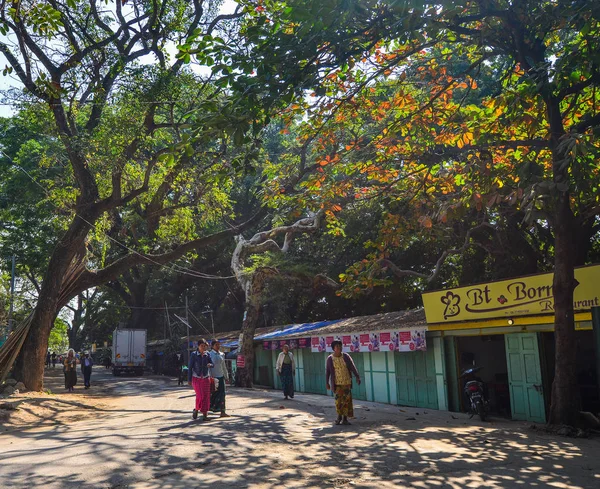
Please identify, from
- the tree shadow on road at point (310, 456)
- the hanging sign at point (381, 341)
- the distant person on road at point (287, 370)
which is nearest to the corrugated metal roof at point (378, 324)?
the hanging sign at point (381, 341)

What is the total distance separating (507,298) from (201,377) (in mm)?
6425

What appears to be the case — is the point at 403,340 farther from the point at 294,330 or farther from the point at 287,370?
the point at 294,330

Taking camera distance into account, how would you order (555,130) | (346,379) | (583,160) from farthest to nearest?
(346,379) < (555,130) < (583,160)

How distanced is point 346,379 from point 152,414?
4948mm

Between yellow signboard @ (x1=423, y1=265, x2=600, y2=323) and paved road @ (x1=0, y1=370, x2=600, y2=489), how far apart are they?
233 cm

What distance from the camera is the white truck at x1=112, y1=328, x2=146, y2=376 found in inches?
1412

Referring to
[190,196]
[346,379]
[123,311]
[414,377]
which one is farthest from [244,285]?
[123,311]

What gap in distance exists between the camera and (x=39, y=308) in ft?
56.6

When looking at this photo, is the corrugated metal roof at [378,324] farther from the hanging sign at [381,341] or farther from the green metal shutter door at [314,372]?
the green metal shutter door at [314,372]

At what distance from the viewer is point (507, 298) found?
12.1m

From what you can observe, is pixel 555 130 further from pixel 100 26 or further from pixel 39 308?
pixel 39 308

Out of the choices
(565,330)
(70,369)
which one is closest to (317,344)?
(70,369)

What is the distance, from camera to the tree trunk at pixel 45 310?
16953mm

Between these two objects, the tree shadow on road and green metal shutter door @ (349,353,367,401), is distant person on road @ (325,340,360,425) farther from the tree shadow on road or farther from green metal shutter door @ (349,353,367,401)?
green metal shutter door @ (349,353,367,401)
